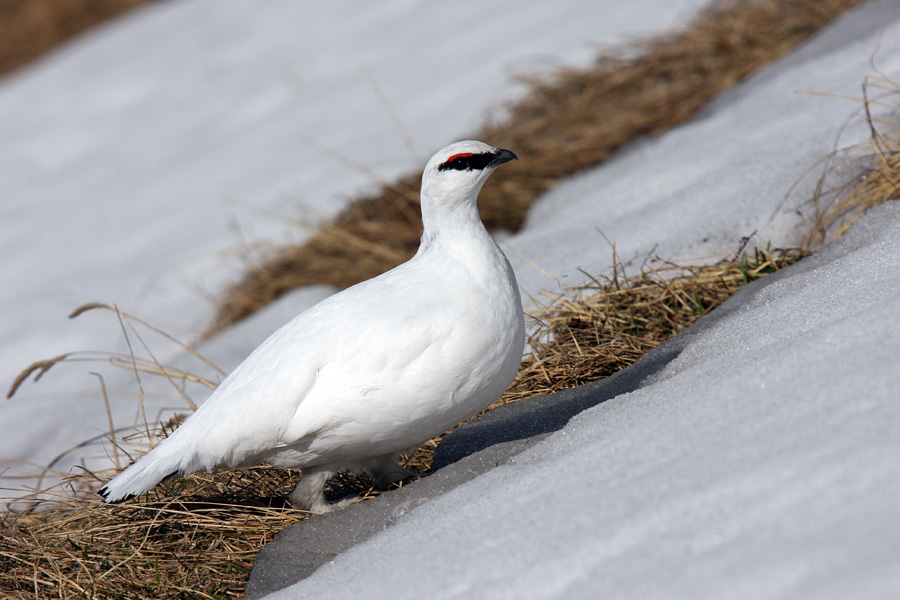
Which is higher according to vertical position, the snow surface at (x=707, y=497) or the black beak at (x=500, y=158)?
the black beak at (x=500, y=158)

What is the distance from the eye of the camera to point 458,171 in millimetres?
2686

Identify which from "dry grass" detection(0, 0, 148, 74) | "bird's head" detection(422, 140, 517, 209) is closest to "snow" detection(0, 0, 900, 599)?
"bird's head" detection(422, 140, 517, 209)

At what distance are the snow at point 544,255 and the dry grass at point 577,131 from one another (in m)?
0.32

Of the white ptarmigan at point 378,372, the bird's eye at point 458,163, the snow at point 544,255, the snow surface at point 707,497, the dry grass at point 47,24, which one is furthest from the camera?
the dry grass at point 47,24

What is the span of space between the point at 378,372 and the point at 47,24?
12.4 meters

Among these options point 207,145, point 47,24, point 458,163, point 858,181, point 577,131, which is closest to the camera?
point 458,163

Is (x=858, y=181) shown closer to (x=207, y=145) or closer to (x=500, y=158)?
(x=500, y=158)

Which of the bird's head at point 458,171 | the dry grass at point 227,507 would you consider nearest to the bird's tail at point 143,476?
the dry grass at point 227,507

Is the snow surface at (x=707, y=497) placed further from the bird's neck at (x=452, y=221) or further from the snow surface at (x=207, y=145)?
the snow surface at (x=207, y=145)

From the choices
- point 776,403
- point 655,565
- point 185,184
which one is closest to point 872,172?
point 776,403

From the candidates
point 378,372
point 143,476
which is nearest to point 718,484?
point 378,372

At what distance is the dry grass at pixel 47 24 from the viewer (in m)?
12.3

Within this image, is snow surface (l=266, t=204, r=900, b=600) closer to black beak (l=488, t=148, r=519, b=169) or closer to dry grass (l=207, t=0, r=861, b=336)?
black beak (l=488, t=148, r=519, b=169)

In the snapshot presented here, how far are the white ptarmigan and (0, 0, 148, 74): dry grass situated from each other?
37.5ft
